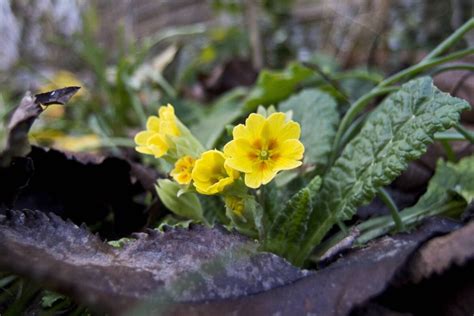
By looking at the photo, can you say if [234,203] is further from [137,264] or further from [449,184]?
[449,184]

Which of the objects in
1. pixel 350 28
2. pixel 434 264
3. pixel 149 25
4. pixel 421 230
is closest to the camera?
pixel 434 264

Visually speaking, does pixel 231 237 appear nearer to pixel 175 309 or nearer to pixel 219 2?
pixel 175 309

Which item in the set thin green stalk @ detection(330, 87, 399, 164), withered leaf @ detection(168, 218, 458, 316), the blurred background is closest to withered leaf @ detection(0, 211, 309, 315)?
withered leaf @ detection(168, 218, 458, 316)

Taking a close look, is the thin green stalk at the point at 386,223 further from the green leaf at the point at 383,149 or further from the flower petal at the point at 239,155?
the flower petal at the point at 239,155

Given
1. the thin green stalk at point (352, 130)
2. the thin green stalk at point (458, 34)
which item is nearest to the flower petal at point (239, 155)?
the thin green stalk at point (352, 130)

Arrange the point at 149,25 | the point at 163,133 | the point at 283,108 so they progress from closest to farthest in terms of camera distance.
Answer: the point at 163,133 → the point at 283,108 → the point at 149,25

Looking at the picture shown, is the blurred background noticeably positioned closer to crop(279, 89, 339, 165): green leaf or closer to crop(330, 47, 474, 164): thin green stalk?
crop(279, 89, 339, 165): green leaf

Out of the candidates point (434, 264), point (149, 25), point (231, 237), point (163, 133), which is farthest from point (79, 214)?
point (149, 25)

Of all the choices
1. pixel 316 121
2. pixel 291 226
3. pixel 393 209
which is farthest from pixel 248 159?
pixel 316 121
